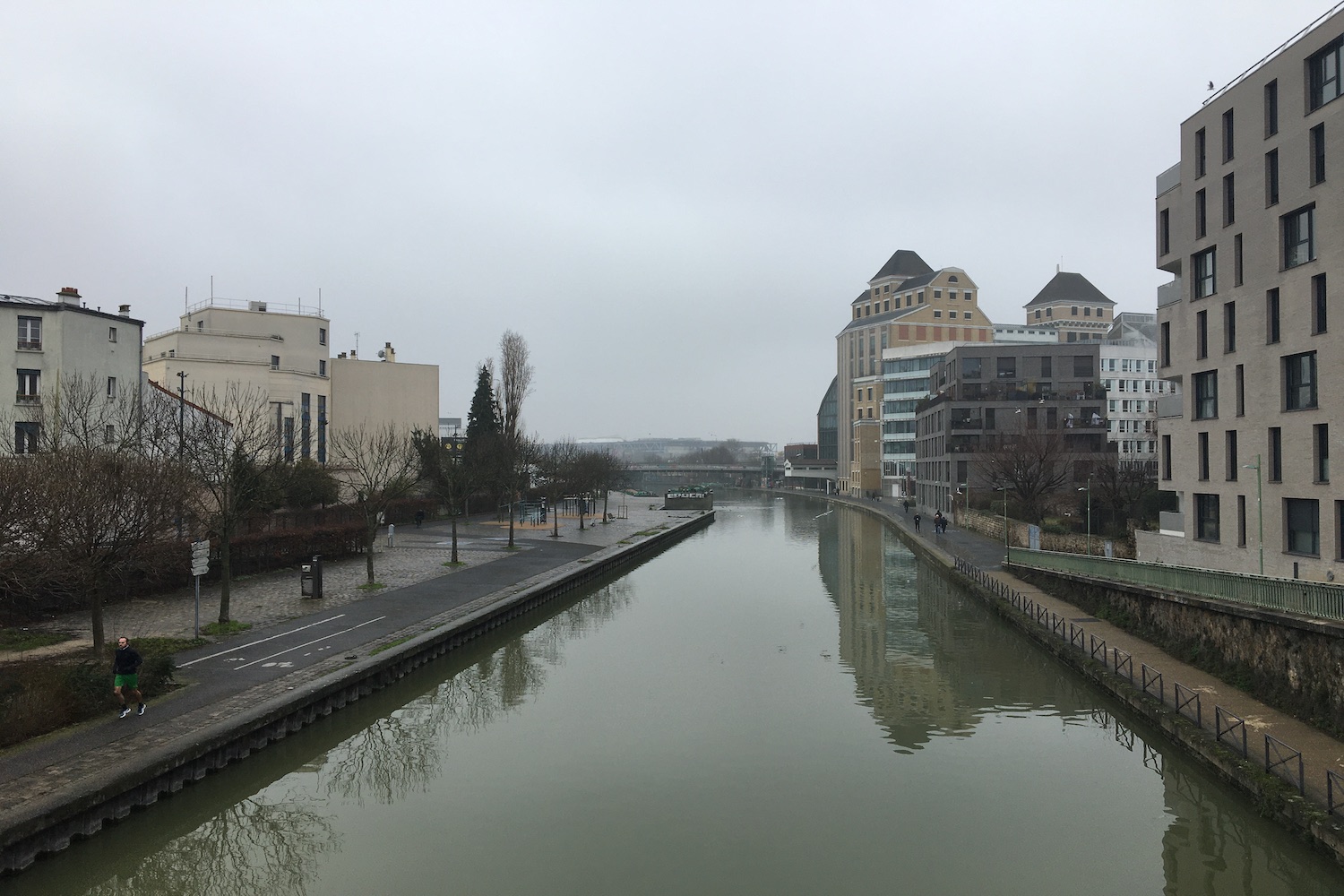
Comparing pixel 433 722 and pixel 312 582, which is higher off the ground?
pixel 312 582

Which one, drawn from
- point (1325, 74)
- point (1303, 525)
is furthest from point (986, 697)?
point (1325, 74)

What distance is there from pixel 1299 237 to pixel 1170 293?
798 centimetres

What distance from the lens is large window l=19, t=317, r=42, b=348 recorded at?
35.5m

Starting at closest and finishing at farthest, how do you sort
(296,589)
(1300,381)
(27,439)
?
1. (1300,381)
2. (296,589)
3. (27,439)

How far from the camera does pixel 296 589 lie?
30281 mm

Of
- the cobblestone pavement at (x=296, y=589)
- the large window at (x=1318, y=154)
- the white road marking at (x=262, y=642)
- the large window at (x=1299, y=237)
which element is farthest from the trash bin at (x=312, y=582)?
the large window at (x=1318, y=154)

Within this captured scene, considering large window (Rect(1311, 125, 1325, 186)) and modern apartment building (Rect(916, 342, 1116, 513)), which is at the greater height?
large window (Rect(1311, 125, 1325, 186))

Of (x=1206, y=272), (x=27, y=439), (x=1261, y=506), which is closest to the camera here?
(x=1261, y=506)

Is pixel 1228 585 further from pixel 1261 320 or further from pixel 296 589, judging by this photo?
pixel 296 589

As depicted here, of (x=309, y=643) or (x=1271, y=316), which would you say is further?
(x=1271, y=316)

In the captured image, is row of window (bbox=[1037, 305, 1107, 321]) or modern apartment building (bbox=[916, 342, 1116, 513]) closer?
modern apartment building (bbox=[916, 342, 1116, 513])

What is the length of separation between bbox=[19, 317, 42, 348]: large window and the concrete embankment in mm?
38901

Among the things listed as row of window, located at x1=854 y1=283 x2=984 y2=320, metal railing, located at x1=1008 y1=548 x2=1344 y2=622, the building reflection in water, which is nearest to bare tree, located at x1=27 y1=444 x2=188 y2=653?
the building reflection in water

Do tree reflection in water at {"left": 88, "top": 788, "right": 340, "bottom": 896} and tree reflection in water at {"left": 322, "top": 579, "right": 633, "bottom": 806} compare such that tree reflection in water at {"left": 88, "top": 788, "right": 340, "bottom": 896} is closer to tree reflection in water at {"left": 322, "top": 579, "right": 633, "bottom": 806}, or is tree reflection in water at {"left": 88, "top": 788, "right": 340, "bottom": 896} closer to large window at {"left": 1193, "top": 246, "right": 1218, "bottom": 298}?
tree reflection in water at {"left": 322, "top": 579, "right": 633, "bottom": 806}
